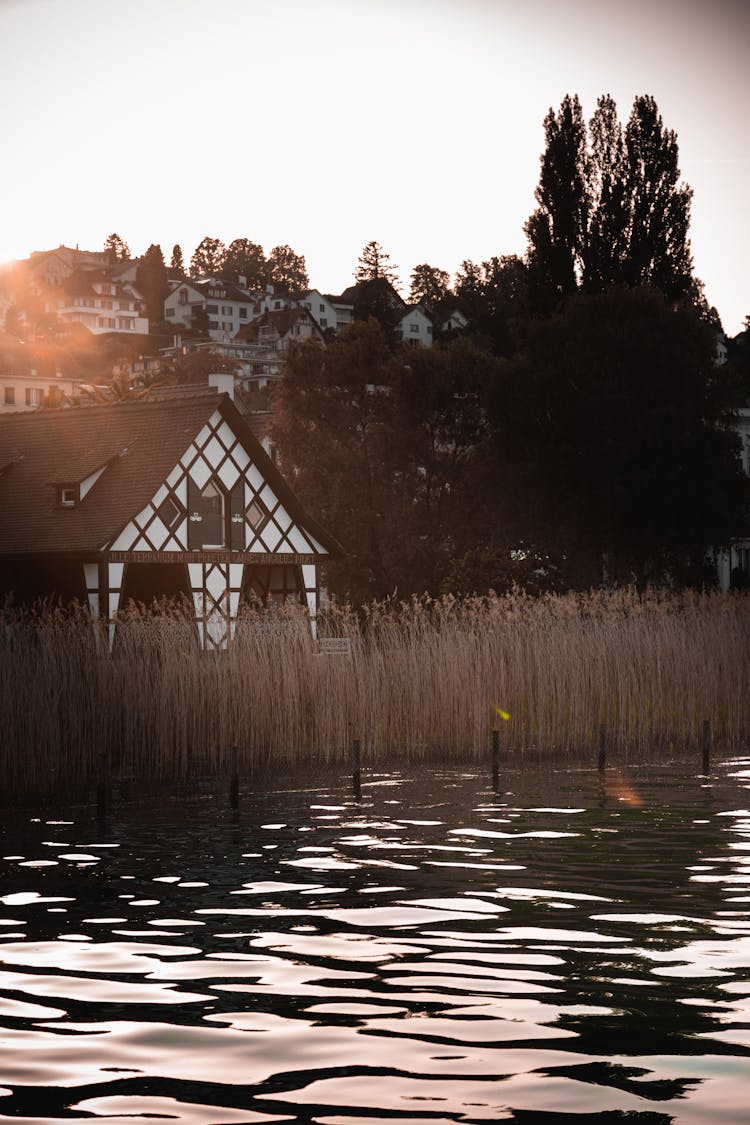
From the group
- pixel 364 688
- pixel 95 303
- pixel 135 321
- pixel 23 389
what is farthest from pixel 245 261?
pixel 364 688

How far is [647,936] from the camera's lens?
1038 centimetres

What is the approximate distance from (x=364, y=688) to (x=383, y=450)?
3098 centimetres

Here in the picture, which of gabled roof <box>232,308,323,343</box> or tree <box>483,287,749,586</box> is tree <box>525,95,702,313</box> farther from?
gabled roof <box>232,308,323,343</box>

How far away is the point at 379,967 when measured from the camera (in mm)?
9617

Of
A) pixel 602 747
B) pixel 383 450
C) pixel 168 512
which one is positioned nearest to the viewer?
pixel 602 747

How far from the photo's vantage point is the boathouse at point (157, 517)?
39.6m

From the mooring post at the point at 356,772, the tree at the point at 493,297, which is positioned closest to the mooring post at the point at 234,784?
the mooring post at the point at 356,772

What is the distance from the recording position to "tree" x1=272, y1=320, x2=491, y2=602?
166 feet

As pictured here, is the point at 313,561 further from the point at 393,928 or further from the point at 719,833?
the point at 393,928

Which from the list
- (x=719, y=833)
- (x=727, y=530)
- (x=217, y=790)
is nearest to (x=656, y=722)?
(x=217, y=790)

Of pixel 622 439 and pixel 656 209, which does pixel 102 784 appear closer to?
pixel 622 439

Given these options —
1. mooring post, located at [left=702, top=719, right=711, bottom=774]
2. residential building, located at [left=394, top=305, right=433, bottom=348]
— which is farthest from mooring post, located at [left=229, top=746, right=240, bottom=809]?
residential building, located at [left=394, top=305, right=433, bottom=348]

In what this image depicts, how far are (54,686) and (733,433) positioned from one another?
25992mm

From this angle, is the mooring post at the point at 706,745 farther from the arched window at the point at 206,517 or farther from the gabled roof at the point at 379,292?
the gabled roof at the point at 379,292
